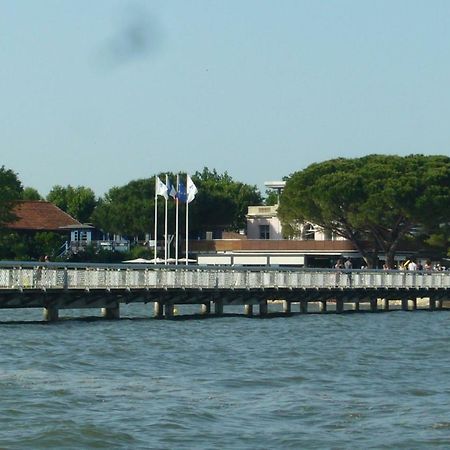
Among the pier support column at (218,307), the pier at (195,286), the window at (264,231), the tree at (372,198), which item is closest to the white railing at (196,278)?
the pier at (195,286)

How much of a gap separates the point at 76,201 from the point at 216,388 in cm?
13363

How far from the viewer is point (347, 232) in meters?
107


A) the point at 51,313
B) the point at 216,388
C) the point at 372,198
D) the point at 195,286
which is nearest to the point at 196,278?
the point at 195,286

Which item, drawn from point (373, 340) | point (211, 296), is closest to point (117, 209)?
point (211, 296)

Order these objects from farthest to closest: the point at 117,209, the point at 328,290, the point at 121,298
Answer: the point at 117,209 < the point at 328,290 < the point at 121,298

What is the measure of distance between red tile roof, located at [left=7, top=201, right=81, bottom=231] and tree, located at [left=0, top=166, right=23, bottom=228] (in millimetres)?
12296

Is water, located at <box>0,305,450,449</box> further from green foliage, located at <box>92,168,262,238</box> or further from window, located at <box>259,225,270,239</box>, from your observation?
window, located at <box>259,225,270,239</box>

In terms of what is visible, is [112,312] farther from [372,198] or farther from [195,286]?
[372,198]

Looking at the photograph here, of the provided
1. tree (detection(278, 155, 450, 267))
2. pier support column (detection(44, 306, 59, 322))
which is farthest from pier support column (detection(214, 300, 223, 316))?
tree (detection(278, 155, 450, 267))

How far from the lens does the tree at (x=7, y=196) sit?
10131 centimetres

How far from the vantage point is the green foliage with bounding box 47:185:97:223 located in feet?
528

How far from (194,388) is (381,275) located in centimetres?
3584

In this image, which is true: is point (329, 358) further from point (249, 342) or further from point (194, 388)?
point (194, 388)

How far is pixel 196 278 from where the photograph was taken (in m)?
54.7
